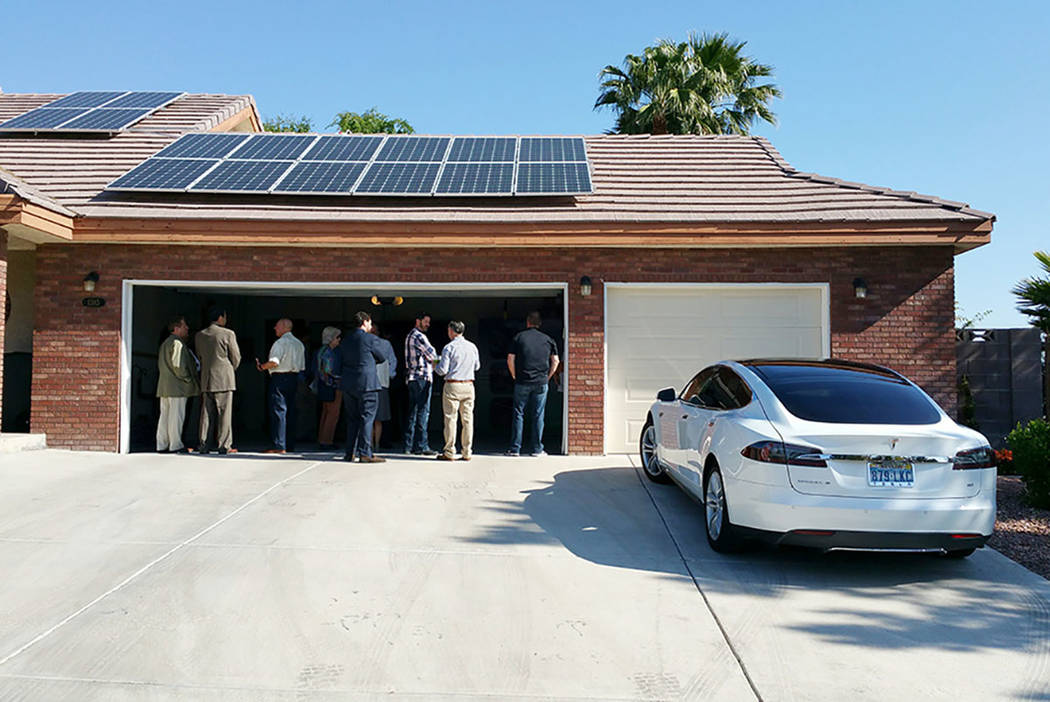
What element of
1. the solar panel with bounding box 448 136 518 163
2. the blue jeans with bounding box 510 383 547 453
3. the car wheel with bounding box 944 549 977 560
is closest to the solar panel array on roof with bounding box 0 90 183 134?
the solar panel with bounding box 448 136 518 163

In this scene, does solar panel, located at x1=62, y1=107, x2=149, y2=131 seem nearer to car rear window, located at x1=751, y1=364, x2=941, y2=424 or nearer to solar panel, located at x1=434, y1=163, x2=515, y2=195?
solar panel, located at x1=434, y1=163, x2=515, y2=195

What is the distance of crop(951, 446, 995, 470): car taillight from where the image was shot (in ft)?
17.3

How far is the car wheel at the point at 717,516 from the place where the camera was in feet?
19.1

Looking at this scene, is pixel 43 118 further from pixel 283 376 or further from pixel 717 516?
pixel 717 516

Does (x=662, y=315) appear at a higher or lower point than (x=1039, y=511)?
higher

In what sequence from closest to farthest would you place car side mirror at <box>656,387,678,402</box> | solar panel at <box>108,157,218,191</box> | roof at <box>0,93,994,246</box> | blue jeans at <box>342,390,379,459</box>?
car side mirror at <box>656,387,678,402</box> → blue jeans at <box>342,390,379,459</box> → roof at <box>0,93,994,246</box> → solar panel at <box>108,157,218,191</box>

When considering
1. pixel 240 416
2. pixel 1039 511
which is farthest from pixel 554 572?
pixel 240 416

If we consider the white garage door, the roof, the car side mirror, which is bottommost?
the car side mirror

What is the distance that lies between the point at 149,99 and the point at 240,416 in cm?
662

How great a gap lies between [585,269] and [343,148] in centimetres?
525

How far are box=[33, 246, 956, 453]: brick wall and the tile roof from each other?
0.51 m

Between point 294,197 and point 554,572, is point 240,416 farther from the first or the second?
point 554,572

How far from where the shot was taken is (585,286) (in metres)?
10.5

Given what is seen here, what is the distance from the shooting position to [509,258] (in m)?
10.6
